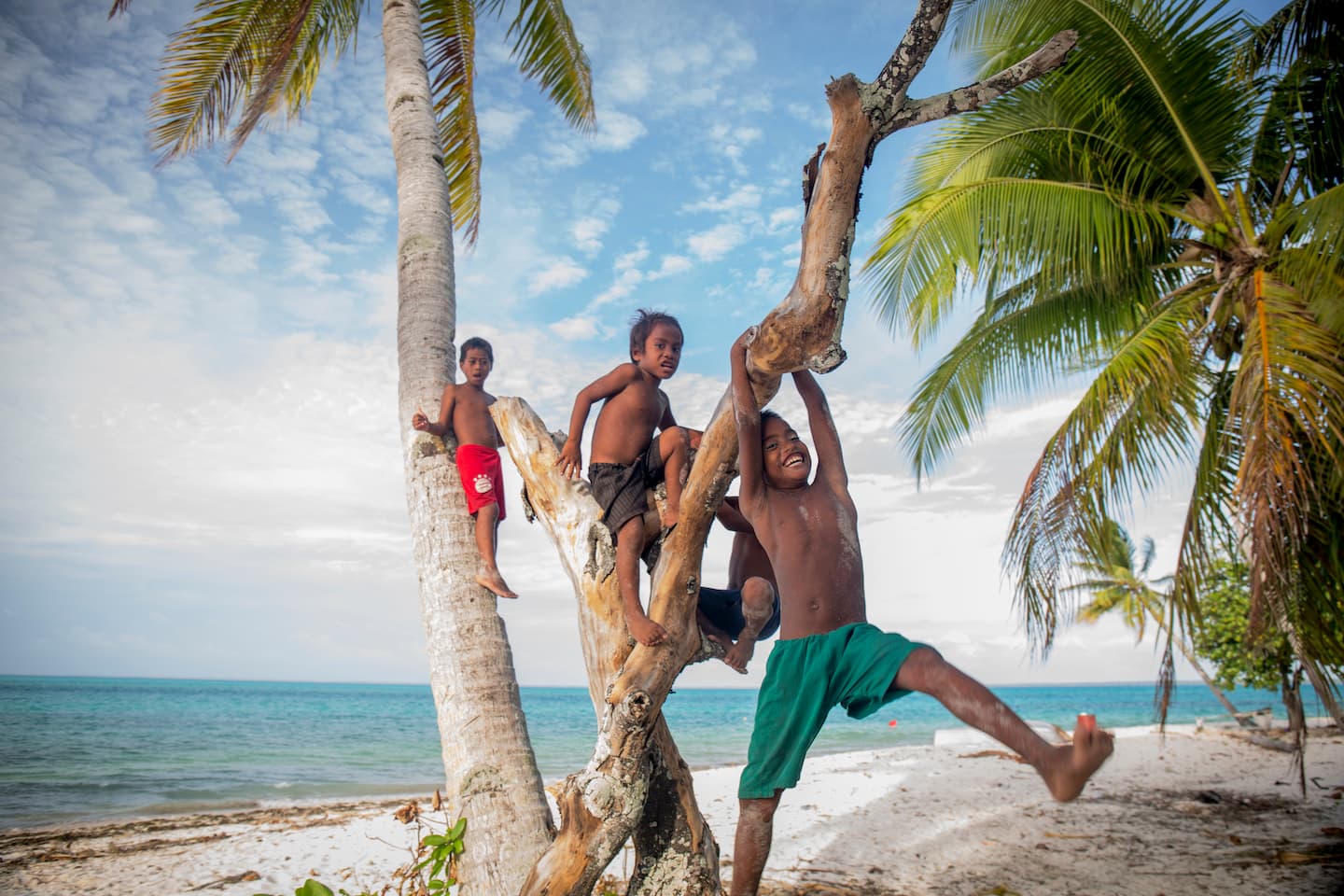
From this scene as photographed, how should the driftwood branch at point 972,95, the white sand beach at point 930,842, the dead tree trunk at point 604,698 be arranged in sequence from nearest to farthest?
the driftwood branch at point 972,95 < the dead tree trunk at point 604,698 < the white sand beach at point 930,842

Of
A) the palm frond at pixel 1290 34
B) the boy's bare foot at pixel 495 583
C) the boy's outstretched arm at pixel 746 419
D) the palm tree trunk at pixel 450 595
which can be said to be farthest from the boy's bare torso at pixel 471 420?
the palm frond at pixel 1290 34

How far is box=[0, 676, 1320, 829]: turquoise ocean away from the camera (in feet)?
40.1

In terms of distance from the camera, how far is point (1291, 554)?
17.7 ft

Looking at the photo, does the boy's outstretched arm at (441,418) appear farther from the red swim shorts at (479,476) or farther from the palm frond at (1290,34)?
the palm frond at (1290,34)

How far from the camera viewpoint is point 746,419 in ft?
11.1

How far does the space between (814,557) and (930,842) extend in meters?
5.62

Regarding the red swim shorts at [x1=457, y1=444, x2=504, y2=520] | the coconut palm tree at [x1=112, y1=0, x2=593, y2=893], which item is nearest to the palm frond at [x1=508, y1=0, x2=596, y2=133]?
the coconut palm tree at [x1=112, y1=0, x2=593, y2=893]

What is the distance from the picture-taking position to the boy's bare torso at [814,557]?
336 cm

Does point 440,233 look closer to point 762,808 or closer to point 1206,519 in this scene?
point 762,808

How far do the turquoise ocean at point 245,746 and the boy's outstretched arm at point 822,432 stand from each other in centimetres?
1099

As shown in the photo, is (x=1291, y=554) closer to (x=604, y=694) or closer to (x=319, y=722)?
(x=604, y=694)

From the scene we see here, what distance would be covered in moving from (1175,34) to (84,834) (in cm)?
1344

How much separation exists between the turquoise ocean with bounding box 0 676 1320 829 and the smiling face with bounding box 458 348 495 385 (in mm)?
8959

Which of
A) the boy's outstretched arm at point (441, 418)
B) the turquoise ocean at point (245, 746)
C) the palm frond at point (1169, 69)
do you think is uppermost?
the palm frond at point (1169, 69)
